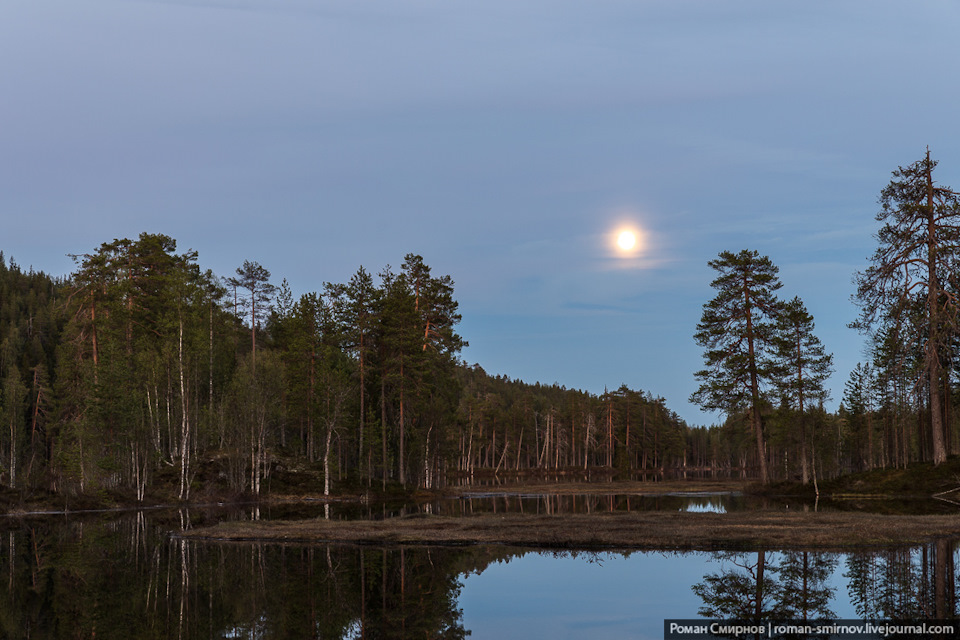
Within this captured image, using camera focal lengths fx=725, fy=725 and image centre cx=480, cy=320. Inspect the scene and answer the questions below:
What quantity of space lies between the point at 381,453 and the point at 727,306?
37756 mm

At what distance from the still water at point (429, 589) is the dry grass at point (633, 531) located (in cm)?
145

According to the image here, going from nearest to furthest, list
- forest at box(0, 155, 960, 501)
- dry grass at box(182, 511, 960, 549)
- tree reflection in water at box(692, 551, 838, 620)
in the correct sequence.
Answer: tree reflection in water at box(692, 551, 838, 620), dry grass at box(182, 511, 960, 549), forest at box(0, 155, 960, 501)

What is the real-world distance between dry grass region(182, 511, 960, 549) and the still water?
1.45 m

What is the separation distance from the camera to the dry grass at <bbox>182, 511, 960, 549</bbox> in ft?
93.0

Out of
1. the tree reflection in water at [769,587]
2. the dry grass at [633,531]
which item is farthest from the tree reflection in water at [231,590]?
the tree reflection in water at [769,587]

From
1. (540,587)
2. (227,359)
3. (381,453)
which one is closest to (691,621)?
(540,587)

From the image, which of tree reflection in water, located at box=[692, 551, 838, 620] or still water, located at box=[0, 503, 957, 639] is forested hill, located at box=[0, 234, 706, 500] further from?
tree reflection in water, located at box=[692, 551, 838, 620]

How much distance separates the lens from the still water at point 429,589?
669 inches

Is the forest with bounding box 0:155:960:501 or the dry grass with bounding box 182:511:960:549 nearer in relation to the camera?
the dry grass with bounding box 182:511:960:549

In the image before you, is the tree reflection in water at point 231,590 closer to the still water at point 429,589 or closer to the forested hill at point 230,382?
the still water at point 429,589

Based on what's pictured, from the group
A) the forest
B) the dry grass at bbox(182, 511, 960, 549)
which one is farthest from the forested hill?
the dry grass at bbox(182, 511, 960, 549)

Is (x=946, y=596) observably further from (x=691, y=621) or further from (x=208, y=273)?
(x=208, y=273)

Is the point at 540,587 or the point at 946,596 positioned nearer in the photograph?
the point at 946,596

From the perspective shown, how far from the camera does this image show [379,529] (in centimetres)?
3472
